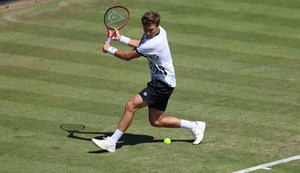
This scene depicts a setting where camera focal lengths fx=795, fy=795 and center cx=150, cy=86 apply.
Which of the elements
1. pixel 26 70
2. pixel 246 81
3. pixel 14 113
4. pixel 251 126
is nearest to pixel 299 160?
pixel 251 126

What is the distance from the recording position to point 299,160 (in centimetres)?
1305

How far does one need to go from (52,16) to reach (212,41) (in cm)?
477

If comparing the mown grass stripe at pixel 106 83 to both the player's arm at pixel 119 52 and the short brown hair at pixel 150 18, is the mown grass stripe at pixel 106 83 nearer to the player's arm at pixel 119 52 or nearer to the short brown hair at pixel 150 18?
the player's arm at pixel 119 52

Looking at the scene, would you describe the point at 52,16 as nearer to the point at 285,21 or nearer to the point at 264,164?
the point at 285,21

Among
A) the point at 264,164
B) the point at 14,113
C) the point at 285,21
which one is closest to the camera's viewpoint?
the point at 264,164

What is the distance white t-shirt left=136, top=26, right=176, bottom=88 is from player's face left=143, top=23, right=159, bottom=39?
61mm

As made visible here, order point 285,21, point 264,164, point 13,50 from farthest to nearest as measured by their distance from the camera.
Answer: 1. point 285,21
2. point 13,50
3. point 264,164

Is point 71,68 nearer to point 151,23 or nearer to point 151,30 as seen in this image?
point 151,30


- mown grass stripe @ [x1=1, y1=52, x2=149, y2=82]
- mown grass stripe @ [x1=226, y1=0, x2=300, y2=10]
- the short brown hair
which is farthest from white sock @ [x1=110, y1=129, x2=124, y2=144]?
mown grass stripe @ [x1=226, y1=0, x2=300, y2=10]

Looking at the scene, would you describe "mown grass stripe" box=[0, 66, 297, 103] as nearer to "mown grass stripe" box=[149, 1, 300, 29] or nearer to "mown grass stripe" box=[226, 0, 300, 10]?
"mown grass stripe" box=[149, 1, 300, 29]

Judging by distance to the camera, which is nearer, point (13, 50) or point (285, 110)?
point (285, 110)

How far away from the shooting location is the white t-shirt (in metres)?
13.4

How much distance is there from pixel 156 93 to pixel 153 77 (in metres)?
0.30

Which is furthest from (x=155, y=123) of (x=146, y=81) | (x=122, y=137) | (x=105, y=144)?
(x=146, y=81)
